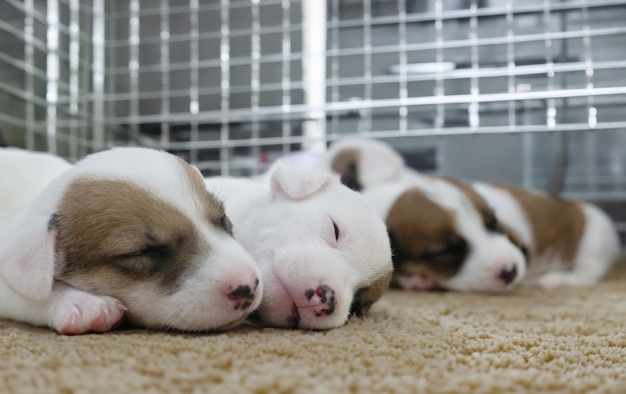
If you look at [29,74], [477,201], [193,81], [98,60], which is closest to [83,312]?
[477,201]

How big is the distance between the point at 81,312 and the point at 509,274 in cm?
146

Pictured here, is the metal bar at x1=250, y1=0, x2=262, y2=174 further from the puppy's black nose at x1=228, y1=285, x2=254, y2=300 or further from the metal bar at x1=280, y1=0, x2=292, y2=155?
the puppy's black nose at x1=228, y1=285, x2=254, y2=300

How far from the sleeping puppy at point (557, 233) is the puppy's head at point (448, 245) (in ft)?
1.45

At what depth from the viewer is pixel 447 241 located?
7.29 feet

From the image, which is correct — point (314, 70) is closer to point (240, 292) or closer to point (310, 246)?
point (310, 246)

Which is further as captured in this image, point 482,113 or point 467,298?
point 482,113

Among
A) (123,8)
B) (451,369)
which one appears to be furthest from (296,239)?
(123,8)

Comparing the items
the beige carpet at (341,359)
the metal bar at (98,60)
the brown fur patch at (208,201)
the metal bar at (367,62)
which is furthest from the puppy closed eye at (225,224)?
the metal bar at (98,60)

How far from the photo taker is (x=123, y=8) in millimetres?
3189

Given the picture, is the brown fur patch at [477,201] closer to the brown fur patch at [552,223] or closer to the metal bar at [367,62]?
the brown fur patch at [552,223]

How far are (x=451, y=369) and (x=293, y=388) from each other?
28 cm

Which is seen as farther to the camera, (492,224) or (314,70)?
(314,70)

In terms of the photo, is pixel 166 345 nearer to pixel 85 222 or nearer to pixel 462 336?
pixel 85 222

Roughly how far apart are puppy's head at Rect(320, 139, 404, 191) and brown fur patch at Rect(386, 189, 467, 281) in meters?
0.32
